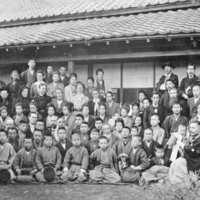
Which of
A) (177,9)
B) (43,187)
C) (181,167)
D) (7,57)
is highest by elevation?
(177,9)

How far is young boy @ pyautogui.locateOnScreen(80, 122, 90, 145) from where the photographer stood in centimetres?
777

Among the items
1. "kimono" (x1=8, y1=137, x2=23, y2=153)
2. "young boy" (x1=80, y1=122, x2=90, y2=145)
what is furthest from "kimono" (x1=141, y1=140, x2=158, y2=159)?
"kimono" (x1=8, y1=137, x2=23, y2=153)

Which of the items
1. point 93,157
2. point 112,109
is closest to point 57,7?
point 112,109

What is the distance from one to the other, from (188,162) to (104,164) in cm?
173

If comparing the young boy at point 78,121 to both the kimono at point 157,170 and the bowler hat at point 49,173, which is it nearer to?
the bowler hat at point 49,173

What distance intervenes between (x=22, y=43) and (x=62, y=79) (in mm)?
1535

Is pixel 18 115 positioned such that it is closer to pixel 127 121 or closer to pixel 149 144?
pixel 127 121

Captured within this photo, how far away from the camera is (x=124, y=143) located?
7348 mm

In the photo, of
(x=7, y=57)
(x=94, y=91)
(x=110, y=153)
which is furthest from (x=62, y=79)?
(x=110, y=153)

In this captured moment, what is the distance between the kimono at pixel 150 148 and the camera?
7.16 m

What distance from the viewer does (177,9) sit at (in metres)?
10.9

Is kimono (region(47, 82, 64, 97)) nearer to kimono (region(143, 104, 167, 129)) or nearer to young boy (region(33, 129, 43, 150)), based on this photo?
young boy (region(33, 129, 43, 150))

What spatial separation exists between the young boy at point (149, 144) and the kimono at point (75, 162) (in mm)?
1136

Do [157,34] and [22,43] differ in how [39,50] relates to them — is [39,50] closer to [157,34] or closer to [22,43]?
[22,43]
